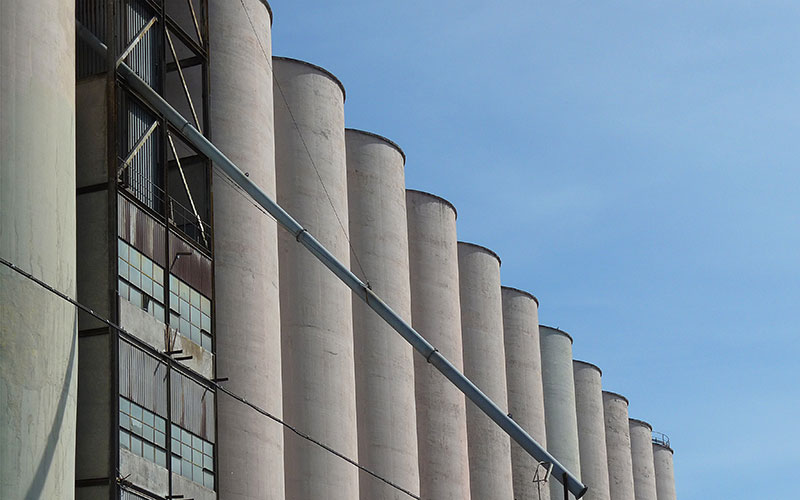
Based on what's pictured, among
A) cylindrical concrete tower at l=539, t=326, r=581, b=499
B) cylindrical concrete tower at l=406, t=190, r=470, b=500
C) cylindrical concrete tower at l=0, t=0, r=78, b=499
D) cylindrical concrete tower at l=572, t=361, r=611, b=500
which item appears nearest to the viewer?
cylindrical concrete tower at l=0, t=0, r=78, b=499

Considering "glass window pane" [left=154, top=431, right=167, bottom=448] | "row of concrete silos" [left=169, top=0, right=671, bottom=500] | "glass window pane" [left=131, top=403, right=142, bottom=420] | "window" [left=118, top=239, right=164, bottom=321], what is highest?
"row of concrete silos" [left=169, top=0, right=671, bottom=500]

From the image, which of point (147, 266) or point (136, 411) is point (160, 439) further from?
point (147, 266)

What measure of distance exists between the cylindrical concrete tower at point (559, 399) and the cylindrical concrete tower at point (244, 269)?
3105cm

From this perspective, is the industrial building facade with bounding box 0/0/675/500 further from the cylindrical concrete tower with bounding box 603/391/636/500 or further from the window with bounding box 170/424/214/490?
the cylindrical concrete tower with bounding box 603/391/636/500

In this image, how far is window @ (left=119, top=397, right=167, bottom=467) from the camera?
34125mm

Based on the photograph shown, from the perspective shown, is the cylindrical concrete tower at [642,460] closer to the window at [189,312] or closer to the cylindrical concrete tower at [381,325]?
the cylindrical concrete tower at [381,325]

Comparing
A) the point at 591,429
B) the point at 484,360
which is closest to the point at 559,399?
the point at 591,429

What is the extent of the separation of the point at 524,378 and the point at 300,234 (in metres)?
35.3

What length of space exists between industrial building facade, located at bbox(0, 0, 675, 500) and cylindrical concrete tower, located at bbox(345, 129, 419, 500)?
0.09 m

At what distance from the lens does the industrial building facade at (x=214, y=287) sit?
31.6m

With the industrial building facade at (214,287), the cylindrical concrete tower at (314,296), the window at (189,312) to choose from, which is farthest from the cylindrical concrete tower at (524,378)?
the window at (189,312)

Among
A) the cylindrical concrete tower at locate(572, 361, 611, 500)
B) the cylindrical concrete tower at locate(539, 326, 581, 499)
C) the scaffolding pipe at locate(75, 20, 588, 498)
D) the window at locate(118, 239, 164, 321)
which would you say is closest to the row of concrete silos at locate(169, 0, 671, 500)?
the cylindrical concrete tower at locate(539, 326, 581, 499)

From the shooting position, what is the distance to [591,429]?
275 feet

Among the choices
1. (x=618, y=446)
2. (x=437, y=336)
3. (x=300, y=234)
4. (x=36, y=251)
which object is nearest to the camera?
(x=36, y=251)
